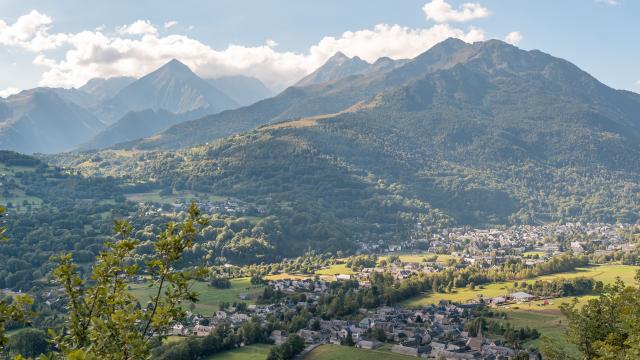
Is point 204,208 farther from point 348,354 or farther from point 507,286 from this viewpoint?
point 348,354

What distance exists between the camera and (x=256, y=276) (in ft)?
373

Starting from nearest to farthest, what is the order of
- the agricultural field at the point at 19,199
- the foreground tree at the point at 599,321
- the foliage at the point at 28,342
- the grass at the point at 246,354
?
→ 1. the foreground tree at the point at 599,321
2. the foliage at the point at 28,342
3. the grass at the point at 246,354
4. the agricultural field at the point at 19,199

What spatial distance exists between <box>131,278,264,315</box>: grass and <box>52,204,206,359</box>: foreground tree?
79.8 meters

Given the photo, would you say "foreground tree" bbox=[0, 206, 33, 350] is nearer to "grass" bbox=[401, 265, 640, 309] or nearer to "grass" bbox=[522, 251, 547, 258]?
"grass" bbox=[401, 265, 640, 309]

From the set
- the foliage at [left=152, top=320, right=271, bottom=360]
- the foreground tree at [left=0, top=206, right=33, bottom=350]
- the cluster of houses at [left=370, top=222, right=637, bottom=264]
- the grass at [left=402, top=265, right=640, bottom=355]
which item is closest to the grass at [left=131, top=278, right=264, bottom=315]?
the foliage at [left=152, top=320, right=271, bottom=360]

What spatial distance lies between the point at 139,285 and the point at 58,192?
109211 millimetres

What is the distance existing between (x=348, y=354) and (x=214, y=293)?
143ft

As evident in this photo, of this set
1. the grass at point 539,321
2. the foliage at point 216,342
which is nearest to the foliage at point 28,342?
the foliage at point 216,342

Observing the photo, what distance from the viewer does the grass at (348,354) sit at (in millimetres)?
66106

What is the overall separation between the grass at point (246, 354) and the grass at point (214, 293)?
65.2 feet

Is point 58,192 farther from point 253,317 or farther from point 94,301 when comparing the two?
point 94,301

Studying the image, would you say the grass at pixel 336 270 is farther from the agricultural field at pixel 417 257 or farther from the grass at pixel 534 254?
the grass at pixel 534 254

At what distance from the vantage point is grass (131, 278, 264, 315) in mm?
92356

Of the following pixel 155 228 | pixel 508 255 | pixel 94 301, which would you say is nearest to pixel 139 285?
pixel 155 228
